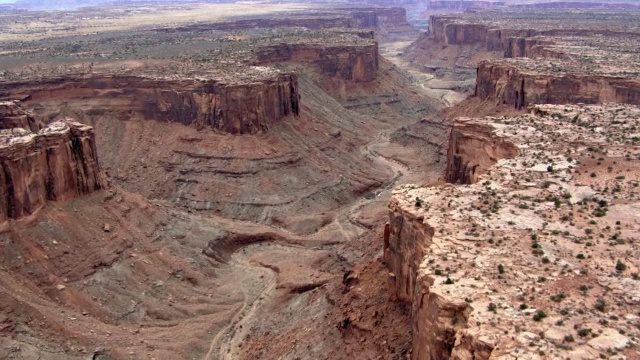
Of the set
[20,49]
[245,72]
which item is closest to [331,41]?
[245,72]

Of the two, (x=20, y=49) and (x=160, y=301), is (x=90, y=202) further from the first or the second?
(x=20, y=49)

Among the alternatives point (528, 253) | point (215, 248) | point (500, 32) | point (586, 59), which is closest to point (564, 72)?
point (586, 59)

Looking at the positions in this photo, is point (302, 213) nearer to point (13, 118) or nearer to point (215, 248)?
point (215, 248)

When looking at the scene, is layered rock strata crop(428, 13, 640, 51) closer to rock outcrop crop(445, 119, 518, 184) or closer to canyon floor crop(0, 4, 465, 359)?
canyon floor crop(0, 4, 465, 359)

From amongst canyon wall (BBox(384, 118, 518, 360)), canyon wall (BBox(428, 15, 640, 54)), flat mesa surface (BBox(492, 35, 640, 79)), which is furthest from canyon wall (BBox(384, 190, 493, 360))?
canyon wall (BBox(428, 15, 640, 54))

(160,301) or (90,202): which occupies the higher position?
(90,202)
